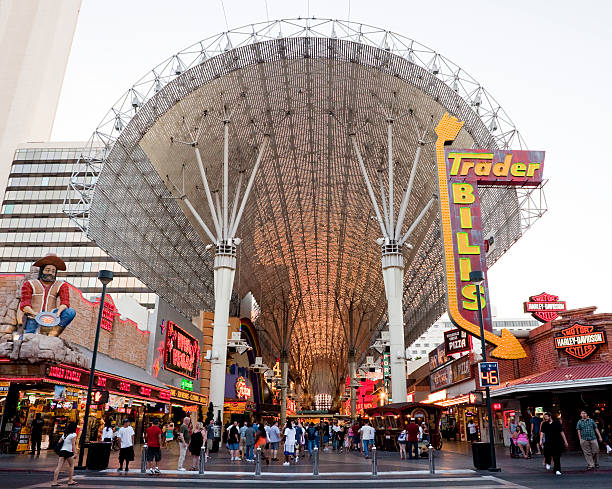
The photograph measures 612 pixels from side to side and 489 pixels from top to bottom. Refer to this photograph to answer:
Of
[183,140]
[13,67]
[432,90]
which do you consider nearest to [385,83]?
[432,90]

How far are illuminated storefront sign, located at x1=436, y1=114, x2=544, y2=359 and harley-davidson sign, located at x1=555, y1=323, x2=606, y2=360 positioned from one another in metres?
2.65

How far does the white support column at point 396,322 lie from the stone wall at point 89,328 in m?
16.6

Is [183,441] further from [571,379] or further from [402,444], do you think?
[571,379]

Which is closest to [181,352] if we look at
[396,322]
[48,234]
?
[396,322]

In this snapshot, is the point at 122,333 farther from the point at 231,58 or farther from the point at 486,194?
the point at 486,194

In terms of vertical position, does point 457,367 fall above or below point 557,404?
above

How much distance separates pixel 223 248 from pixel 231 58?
13.3m

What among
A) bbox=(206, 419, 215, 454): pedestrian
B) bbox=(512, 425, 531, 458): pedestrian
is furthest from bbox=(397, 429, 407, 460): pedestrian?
bbox=(206, 419, 215, 454): pedestrian

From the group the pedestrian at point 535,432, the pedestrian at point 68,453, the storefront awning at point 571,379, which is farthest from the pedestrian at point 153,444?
the pedestrian at point 535,432

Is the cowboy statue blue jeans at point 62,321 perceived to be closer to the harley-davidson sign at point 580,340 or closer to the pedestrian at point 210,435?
the pedestrian at point 210,435

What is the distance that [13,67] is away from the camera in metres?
84.6

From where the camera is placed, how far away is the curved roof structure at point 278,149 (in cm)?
3488

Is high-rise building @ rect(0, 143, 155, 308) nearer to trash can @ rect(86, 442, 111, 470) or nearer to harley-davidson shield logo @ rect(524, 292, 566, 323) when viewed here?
harley-davidson shield logo @ rect(524, 292, 566, 323)

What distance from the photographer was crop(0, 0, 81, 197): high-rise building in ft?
270
